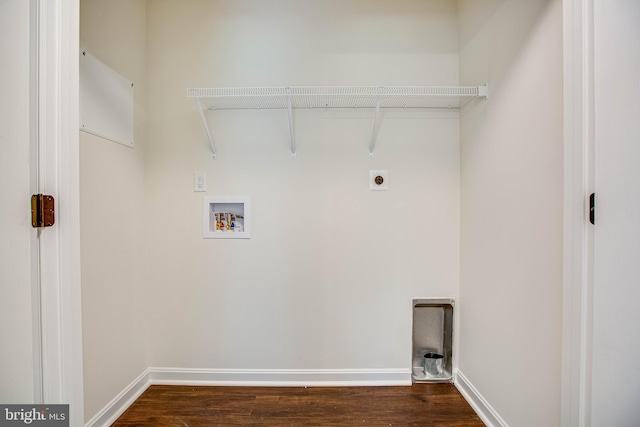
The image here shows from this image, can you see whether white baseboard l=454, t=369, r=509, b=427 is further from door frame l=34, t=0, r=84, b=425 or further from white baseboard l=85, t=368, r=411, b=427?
door frame l=34, t=0, r=84, b=425

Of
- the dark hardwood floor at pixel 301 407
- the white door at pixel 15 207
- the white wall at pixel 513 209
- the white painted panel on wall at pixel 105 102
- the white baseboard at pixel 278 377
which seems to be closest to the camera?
the white door at pixel 15 207

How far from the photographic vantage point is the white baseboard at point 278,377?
1.63 m

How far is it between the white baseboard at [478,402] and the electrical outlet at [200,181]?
6.99 feet

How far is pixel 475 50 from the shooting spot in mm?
1479

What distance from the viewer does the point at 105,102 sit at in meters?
1.36

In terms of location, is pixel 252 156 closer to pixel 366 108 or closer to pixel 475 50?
pixel 366 108

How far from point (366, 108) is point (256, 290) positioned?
145 cm

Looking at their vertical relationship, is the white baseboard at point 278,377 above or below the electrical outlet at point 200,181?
below

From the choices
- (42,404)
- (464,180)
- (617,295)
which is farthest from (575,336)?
(42,404)

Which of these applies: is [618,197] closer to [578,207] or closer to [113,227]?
[578,207]

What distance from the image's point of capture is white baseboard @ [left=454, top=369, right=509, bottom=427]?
1.30 m

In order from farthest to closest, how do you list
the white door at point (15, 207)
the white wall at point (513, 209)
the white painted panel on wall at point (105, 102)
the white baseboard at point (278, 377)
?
the white baseboard at point (278, 377), the white painted panel on wall at point (105, 102), the white wall at point (513, 209), the white door at point (15, 207)

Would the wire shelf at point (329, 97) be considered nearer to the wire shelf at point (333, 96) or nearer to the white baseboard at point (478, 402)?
the wire shelf at point (333, 96)

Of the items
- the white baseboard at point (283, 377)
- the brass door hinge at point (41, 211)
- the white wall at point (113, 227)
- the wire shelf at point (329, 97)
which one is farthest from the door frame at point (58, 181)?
the white baseboard at point (283, 377)
